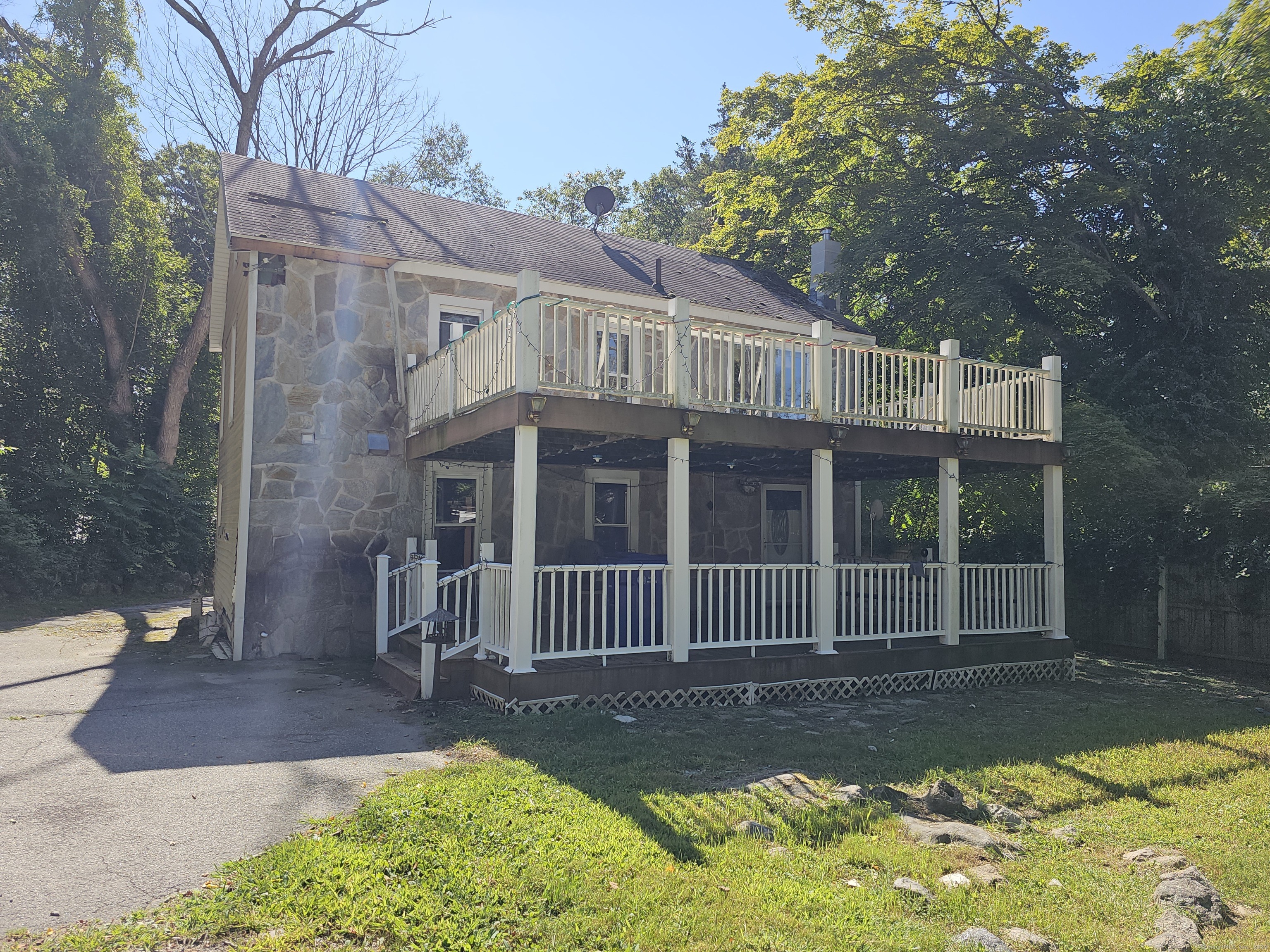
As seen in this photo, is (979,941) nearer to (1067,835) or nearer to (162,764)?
(1067,835)

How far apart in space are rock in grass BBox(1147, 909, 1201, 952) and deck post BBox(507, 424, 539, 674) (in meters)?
5.32

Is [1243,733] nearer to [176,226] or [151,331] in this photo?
[151,331]

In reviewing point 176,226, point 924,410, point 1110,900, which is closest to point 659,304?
point 924,410

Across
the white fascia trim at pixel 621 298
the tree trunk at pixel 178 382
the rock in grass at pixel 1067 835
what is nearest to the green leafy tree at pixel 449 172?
the tree trunk at pixel 178 382

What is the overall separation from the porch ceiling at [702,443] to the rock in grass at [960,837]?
4615 mm

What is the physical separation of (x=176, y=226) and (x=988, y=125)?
24.4 m

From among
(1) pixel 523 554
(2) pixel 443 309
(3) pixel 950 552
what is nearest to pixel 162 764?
(1) pixel 523 554

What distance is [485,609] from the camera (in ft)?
28.6

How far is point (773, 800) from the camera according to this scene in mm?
5645

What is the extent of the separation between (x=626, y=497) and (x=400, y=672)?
5.35 meters

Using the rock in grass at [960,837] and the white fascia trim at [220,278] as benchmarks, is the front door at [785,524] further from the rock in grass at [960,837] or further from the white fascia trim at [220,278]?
the white fascia trim at [220,278]

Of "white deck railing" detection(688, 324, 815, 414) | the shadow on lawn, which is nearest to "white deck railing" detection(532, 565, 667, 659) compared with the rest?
the shadow on lawn

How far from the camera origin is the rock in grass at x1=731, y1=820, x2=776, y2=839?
5016 millimetres

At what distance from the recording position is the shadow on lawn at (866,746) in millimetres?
6059
